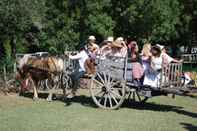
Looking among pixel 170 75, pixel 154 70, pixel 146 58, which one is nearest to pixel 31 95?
pixel 146 58

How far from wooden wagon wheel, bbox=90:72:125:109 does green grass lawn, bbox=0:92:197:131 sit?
0.90 feet

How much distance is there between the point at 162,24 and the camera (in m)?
25.8

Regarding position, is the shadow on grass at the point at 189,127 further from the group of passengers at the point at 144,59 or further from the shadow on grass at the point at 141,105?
the group of passengers at the point at 144,59

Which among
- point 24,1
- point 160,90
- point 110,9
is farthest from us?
point 110,9

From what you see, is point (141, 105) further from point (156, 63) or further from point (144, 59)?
point (156, 63)

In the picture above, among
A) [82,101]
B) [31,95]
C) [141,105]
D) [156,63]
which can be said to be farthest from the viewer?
[31,95]

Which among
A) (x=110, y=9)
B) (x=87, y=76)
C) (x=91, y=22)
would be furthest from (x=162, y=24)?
(x=87, y=76)

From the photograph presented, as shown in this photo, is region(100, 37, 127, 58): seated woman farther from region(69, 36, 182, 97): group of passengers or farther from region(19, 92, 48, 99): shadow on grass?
region(19, 92, 48, 99): shadow on grass

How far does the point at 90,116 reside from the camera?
12398 mm

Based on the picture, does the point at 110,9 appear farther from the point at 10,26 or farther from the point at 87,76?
the point at 87,76

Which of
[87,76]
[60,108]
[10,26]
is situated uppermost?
[10,26]

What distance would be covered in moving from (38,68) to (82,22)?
28.5ft

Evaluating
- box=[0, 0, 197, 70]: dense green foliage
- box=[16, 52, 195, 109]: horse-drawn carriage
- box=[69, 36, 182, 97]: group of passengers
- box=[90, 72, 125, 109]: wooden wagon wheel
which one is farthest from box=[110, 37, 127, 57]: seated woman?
box=[0, 0, 197, 70]: dense green foliage

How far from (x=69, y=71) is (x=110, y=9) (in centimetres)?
1002
